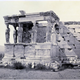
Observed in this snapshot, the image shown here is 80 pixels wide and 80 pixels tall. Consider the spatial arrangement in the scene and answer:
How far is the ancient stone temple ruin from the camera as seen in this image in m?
13.2

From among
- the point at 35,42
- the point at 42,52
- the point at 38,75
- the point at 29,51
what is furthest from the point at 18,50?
the point at 38,75

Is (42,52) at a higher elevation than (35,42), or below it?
below

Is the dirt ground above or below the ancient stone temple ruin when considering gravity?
below

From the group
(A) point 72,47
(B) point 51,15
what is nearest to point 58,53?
(A) point 72,47

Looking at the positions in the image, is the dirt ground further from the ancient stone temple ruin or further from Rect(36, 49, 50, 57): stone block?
Rect(36, 49, 50, 57): stone block

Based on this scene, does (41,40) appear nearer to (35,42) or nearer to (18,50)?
(35,42)

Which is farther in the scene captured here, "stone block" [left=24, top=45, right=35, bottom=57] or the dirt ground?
"stone block" [left=24, top=45, right=35, bottom=57]

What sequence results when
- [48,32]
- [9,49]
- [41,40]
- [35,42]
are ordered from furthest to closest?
[41,40], [9,49], [35,42], [48,32]

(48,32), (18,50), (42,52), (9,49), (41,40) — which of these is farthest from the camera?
(41,40)

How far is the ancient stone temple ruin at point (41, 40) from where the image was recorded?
43.4 feet

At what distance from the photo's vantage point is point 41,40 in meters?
16.5

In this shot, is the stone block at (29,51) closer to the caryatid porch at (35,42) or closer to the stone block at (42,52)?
the caryatid porch at (35,42)

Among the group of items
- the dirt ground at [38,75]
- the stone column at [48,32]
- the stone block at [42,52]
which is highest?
the stone column at [48,32]

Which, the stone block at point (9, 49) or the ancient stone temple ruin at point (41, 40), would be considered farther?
the stone block at point (9, 49)
